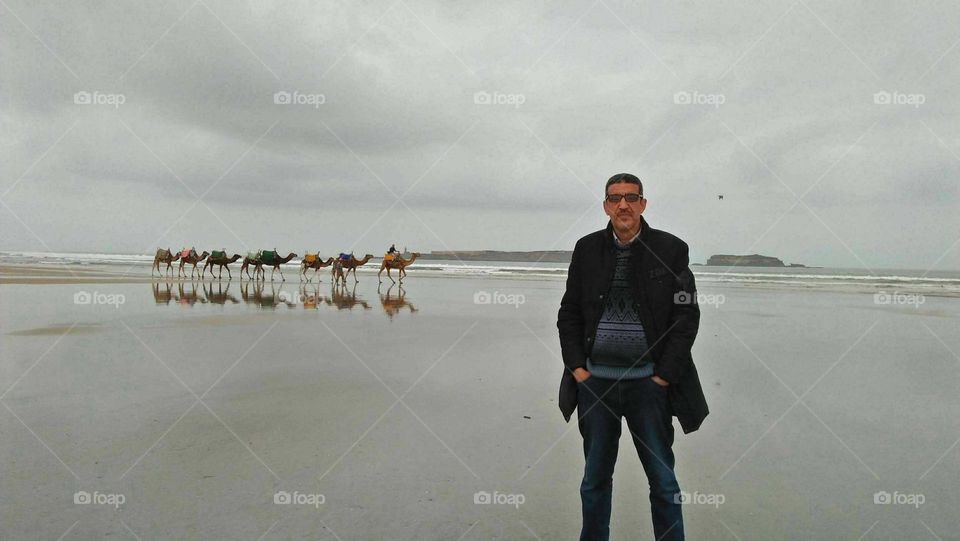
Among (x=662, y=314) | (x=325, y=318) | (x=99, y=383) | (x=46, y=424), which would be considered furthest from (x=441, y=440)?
(x=325, y=318)

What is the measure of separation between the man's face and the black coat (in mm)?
80

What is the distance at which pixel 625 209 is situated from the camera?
2.77 meters

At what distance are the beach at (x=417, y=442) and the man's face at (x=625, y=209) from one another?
66.2 inches

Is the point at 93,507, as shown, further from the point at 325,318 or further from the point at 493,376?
the point at 325,318

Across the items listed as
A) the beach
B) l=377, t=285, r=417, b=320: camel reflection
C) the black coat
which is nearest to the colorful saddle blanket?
l=377, t=285, r=417, b=320: camel reflection

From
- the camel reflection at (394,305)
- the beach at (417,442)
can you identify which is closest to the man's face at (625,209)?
the beach at (417,442)

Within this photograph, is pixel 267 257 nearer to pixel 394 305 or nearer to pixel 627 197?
pixel 394 305

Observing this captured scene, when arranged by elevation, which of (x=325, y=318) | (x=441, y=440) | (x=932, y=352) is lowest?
(x=441, y=440)

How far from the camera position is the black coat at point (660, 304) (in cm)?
268

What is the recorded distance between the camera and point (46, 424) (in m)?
4.34

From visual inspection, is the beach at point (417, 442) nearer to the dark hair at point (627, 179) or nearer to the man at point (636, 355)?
the man at point (636, 355)

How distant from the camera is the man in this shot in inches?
106

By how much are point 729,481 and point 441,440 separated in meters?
2.05

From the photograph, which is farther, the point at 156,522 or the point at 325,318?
the point at 325,318
